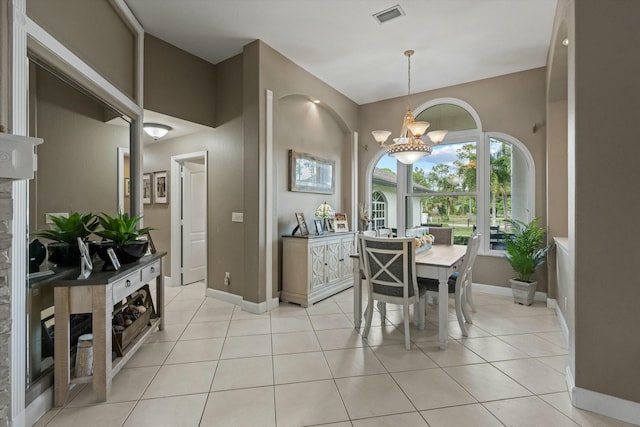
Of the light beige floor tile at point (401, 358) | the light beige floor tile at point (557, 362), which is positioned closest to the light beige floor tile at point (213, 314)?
the light beige floor tile at point (401, 358)

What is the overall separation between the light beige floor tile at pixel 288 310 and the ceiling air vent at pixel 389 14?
329cm

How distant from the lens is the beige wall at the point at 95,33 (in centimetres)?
193

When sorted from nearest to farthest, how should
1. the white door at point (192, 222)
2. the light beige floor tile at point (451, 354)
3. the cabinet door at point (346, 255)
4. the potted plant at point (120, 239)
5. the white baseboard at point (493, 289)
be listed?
the potted plant at point (120, 239)
the light beige floor tile at point (451, 354)
the white baseboard at point (493, 289)
the cabinet door at point (346, 255)
the white door at point (192, 222)

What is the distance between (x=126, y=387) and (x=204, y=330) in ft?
3.24

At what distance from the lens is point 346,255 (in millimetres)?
4566

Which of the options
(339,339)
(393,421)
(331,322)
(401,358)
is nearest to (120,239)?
(339,339)

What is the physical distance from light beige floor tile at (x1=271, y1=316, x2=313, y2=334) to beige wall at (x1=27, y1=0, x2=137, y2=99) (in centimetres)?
276

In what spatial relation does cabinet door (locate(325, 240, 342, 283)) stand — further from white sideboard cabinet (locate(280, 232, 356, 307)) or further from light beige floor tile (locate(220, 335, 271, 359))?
light beige floor tile (locate(220, 335, 271, 359))

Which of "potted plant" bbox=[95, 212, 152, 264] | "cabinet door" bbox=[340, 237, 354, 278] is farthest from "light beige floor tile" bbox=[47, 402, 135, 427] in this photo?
"cabinet door" bbox=[340, 237, 354, 278]

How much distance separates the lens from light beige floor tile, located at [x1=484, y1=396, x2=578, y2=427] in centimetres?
174

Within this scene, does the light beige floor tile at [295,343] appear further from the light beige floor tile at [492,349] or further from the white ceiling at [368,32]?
the white ceiling at [368,32]

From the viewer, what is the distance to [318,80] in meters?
4.54

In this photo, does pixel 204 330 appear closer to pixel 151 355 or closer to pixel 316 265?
pixel 151 355
